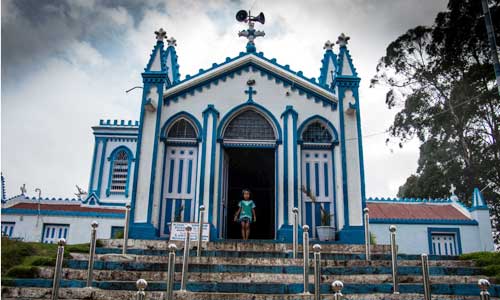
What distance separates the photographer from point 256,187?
19938mm

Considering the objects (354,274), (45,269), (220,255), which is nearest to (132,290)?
(45,269)

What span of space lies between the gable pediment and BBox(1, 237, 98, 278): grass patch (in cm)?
616

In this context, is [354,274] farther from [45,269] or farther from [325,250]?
[45,269]

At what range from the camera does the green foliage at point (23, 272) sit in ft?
29.9

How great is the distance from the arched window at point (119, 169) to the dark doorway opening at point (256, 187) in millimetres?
5706

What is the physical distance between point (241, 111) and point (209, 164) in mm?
2110

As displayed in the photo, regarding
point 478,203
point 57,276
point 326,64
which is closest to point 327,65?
point 326,64

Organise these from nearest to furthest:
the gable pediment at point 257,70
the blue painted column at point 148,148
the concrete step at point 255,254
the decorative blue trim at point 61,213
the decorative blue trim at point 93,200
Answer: the concrete step at point 255,254 → the blue painted column at point 148,148 → the gable pediment at point 257,70 → the decorative blue trim at point 61,213 → the decorative blue trim at point 93,200

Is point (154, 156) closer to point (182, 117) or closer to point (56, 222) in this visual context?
point (182, 117)

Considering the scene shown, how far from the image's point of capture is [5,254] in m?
9.84

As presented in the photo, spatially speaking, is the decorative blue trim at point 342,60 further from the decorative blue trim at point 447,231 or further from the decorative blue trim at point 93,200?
the decorative blue trim at point 93,200

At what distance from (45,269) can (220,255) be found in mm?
3592

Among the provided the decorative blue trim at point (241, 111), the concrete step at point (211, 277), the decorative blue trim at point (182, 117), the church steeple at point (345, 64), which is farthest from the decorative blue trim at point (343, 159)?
the concrete step at point (211, 277)

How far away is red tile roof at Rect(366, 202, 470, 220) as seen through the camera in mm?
19531
